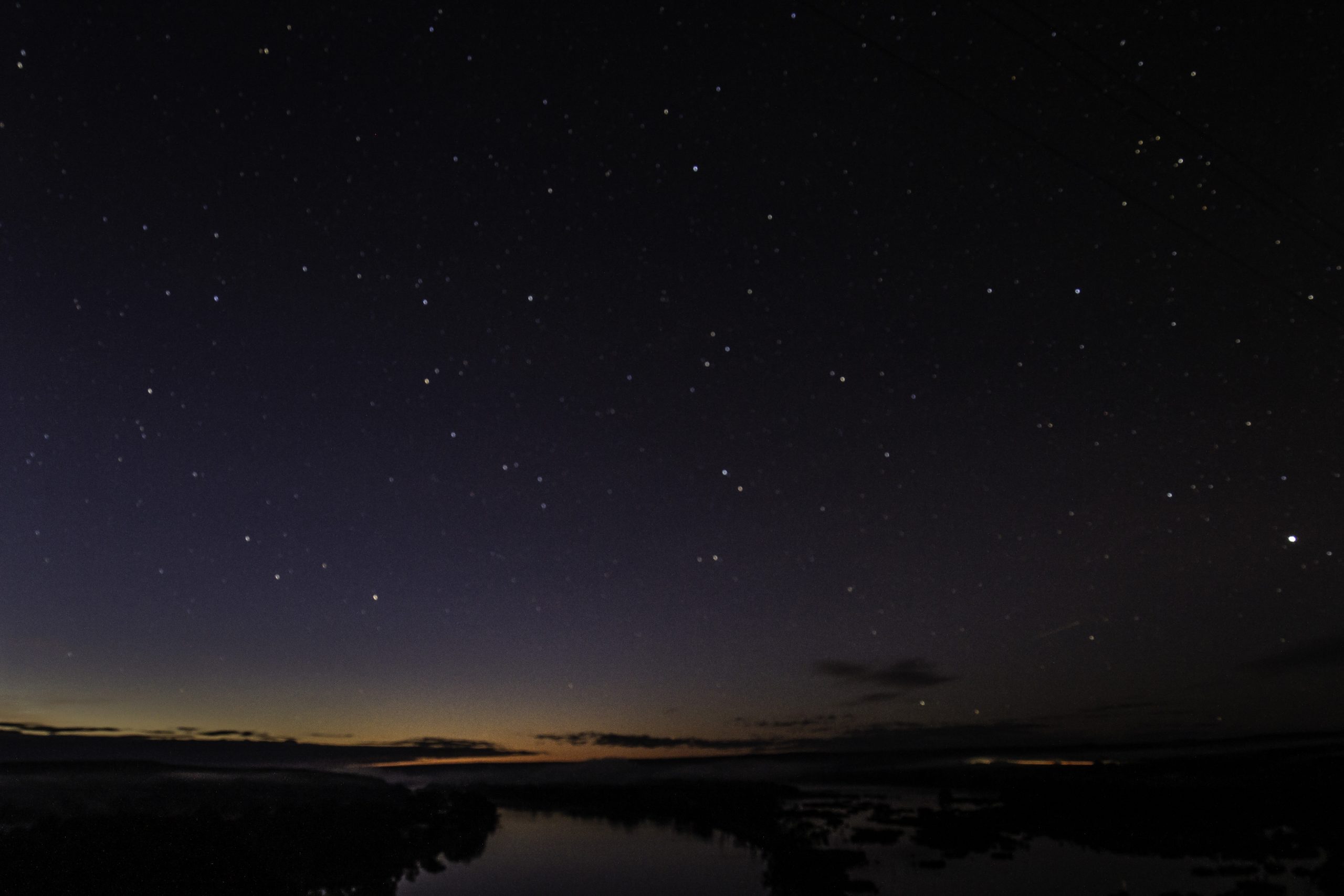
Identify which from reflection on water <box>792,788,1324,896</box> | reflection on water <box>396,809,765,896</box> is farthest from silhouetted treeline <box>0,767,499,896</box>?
reflection on water <box>792,788,1324,896</box>

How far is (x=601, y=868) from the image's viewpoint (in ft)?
147

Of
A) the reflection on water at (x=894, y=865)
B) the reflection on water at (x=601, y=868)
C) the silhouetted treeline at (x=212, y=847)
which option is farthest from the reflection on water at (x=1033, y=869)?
the silhouetted treeline at (x=212, y=847)

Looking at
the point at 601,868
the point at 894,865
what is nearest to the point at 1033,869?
the point at 894,865

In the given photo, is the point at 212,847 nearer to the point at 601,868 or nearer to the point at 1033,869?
the point at 601,868

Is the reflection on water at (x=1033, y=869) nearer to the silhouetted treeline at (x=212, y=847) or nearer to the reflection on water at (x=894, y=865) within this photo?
the reflection on water at (x=894, y=865)

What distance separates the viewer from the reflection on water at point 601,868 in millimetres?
36812

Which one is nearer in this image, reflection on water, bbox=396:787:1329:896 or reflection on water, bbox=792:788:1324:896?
reflection on water, bbox=792:788:1324:896

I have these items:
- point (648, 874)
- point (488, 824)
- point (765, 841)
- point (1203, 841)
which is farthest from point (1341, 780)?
point (488, 824)

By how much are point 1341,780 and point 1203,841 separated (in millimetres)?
36813

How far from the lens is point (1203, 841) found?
4859 cm

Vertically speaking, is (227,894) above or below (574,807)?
above

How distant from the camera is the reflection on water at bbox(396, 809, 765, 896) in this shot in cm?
3681

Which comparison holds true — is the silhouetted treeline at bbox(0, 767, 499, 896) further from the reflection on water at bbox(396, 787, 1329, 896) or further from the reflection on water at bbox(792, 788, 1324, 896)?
the reflection on water at bbox(792, 788, 1324, 896)

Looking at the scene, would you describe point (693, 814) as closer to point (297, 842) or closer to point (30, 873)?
point (297, 842)
